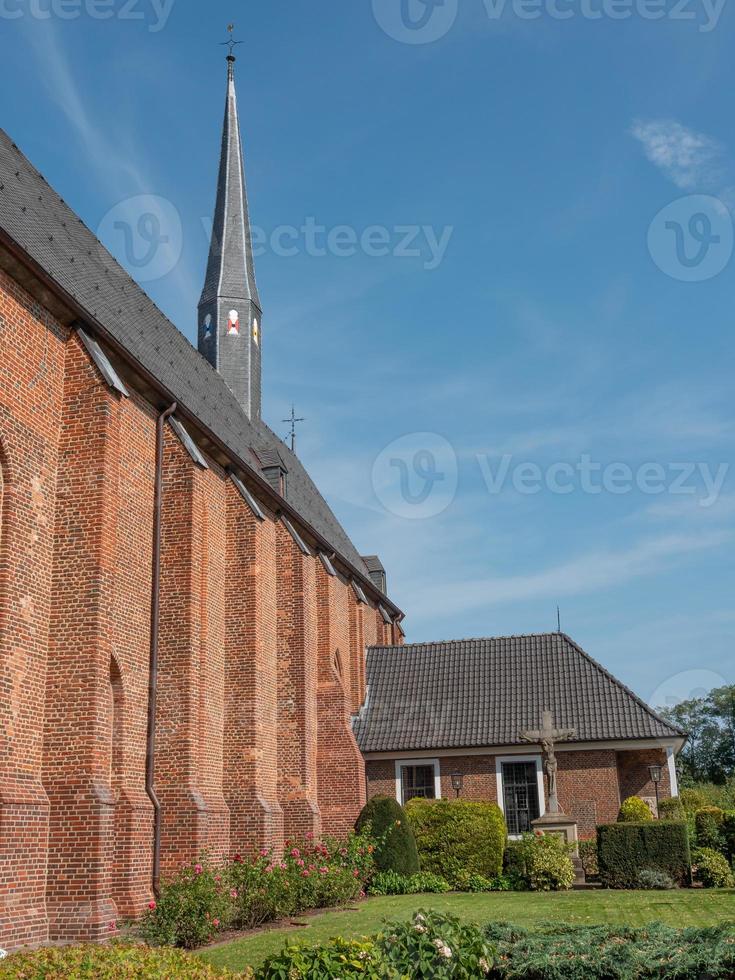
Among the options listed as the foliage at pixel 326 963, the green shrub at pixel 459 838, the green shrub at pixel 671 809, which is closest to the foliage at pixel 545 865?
the green shrub at pixel 459 838

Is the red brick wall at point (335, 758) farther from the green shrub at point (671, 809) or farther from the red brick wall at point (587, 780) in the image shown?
the green shrub at point (671, 809)

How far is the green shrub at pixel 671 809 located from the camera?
2328cm

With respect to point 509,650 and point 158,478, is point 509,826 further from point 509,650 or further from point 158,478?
point 158,478

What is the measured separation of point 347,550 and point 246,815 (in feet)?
52.6

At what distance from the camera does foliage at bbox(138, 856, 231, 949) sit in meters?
13.6

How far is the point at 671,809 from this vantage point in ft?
76.8

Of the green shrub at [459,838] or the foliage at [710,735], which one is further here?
the foliage at [710,735]

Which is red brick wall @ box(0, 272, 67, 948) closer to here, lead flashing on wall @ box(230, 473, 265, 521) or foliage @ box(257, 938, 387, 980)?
lead flashing on wall @ box(230, 473, 265, 521)

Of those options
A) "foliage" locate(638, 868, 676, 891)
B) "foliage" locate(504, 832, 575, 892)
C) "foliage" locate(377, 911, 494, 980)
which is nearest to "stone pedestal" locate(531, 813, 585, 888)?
"foliage" locate(504, 832, 575, 892)

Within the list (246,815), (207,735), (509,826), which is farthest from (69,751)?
(509,826)

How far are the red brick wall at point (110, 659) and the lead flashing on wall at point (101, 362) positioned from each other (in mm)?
135

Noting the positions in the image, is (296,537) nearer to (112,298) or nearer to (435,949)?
(112,298)

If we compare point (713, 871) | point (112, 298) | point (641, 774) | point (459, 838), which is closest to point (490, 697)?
point (641, 774)

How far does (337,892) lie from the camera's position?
1748 cm
